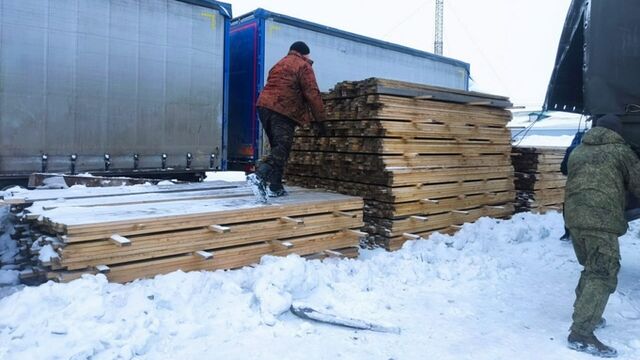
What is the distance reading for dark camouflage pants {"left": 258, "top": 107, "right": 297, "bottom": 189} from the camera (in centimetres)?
592

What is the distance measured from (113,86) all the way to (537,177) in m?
7.38

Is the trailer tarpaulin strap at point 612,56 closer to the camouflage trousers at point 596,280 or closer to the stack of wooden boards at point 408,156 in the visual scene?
the camouflage trousers at point 596,280

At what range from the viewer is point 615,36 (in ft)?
15.8

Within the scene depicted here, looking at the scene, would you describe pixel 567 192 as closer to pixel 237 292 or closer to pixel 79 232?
pixel 237 292

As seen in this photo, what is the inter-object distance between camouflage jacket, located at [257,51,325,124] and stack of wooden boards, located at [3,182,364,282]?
1.02 metres

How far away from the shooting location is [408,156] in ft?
22.2

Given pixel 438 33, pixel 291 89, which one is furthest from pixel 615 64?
pixel 438 33

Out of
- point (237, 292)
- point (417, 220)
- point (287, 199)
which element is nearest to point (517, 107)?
point (417, 220)

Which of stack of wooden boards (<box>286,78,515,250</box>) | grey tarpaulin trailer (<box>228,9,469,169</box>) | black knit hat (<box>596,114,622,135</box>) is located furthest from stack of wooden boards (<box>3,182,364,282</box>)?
grey tarpaulin trailer (<box>228,9,469,169</box>)

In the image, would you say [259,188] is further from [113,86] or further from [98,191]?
[113,86]

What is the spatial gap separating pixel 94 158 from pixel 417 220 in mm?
5054

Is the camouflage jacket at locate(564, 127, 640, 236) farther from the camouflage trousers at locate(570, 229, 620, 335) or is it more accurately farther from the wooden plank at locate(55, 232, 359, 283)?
the wooden plank at locate(55, 232, 359, 283)

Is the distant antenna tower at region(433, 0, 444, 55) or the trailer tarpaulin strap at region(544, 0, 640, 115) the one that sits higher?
the distant antenna tower at region(433, 0, 444, 55)

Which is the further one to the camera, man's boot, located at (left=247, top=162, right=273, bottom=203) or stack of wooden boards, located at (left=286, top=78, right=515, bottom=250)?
stack of wooden boards, located at (left=286, top=78, right=515, bottom=250)
